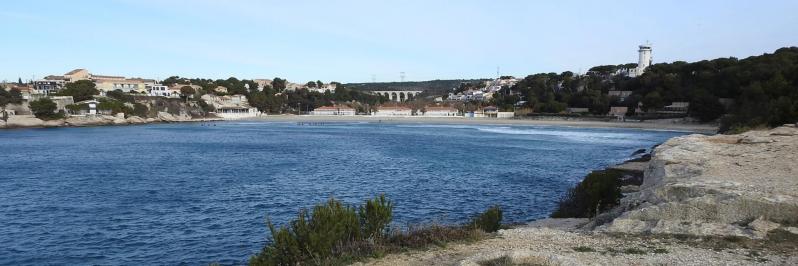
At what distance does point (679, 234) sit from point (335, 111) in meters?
165

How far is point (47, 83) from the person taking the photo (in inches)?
6112

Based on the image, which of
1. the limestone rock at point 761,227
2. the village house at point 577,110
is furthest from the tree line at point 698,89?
the limestone rock at point 761,227

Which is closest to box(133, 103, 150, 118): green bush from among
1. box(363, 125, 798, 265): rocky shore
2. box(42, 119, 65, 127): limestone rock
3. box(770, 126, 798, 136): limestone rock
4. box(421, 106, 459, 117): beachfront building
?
box(42, 119, 65, 127): limestone rock

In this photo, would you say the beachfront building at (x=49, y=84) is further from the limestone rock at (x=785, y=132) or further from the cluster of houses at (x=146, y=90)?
the limestone rock at (x=785, y=132)

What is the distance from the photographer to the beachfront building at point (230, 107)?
157m

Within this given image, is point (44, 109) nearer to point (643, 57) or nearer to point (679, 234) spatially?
point (679, 234)

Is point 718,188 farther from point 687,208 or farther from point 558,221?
point 558,221

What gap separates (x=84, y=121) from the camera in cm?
10906

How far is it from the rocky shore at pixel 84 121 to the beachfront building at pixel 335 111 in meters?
46.2

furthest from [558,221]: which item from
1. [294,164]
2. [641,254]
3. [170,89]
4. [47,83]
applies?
[47,83]

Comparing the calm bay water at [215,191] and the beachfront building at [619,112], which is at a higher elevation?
the beachfront building at [619,112]

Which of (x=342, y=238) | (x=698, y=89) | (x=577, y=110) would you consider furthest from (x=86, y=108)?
(x=698, y=89)

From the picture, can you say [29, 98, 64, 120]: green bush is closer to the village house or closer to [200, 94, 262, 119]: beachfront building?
[200, 94, 262, 119]: beachfront building

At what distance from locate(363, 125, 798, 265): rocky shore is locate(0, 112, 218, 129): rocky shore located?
355 feet
